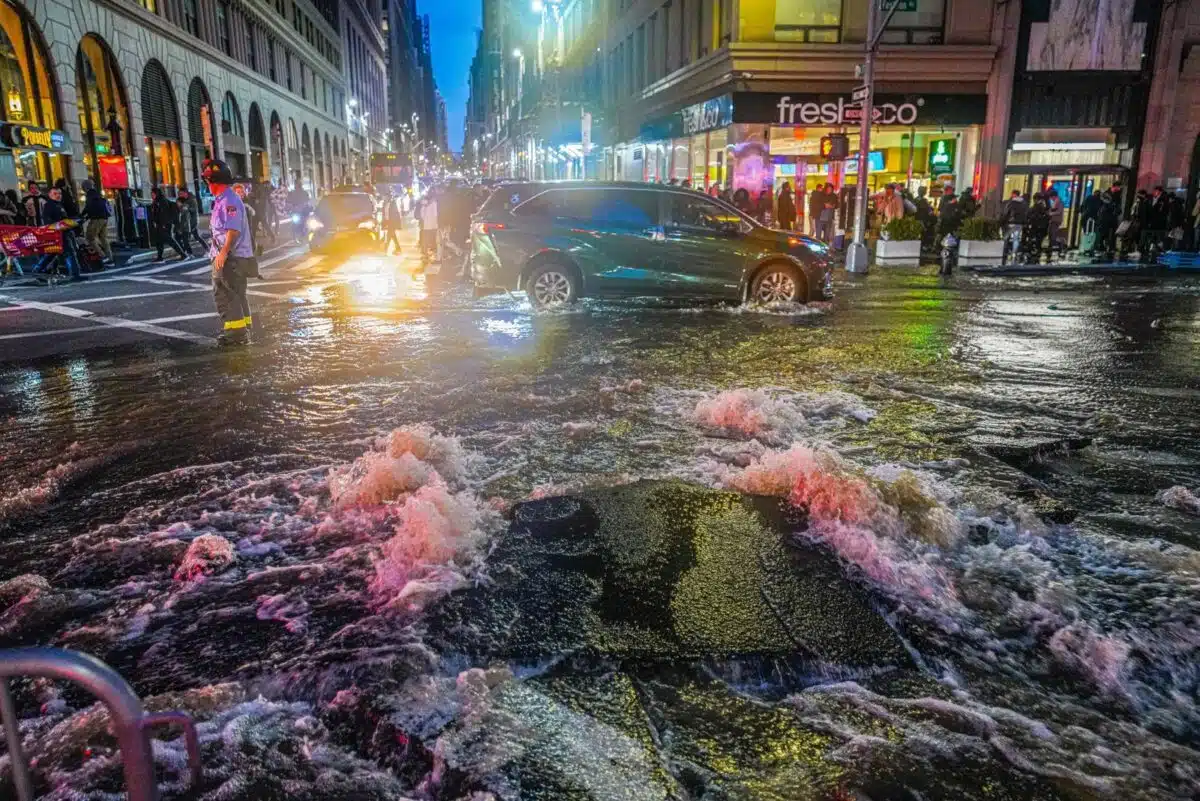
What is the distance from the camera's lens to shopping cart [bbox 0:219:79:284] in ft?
53.5

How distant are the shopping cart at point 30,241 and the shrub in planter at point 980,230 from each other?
64.8 ft

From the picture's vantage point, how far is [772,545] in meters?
4.43

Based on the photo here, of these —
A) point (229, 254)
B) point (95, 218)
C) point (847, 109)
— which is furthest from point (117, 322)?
point (847, 109)

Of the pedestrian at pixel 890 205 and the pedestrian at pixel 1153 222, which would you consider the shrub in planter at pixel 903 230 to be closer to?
the pedestrian at pixel 890 205

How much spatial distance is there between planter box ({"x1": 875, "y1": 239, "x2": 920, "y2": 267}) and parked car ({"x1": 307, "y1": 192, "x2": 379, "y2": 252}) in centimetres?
1389

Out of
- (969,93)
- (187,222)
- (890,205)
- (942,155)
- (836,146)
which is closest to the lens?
(836,146)

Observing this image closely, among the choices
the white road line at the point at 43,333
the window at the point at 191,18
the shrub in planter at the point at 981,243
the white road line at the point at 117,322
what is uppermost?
the window at the point at 191,18

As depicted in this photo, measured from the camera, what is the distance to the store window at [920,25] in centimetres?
2509

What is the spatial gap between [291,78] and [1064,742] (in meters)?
60.5

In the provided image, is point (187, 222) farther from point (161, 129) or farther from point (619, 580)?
point (619, 580)

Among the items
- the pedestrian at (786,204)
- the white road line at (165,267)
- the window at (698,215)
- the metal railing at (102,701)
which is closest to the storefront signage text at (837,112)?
the pedestrian at (786,204)

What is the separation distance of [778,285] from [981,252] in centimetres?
995

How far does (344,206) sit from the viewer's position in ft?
75.7

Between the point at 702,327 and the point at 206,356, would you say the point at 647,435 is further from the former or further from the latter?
the point at 206,356
